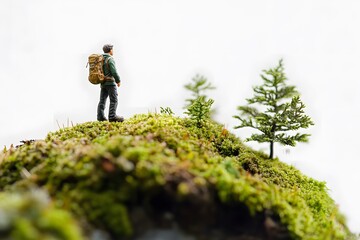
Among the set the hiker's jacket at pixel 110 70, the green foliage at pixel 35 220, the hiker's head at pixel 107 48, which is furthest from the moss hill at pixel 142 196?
the hiker's head at pixel 107 48

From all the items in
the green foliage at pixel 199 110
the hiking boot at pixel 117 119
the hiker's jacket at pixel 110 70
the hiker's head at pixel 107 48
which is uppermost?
the hiker's head at pixel 107 48

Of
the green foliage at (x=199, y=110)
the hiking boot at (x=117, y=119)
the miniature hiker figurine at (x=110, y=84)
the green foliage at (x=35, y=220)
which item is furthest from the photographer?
the hiking boot at (x=117, y=119)

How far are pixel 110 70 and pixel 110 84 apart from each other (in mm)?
Result: 418

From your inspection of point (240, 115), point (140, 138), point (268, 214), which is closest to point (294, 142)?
point (240, 115)

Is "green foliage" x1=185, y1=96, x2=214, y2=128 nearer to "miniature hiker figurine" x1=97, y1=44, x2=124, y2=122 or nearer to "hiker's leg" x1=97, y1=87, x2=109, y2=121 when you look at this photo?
"miniature hiker figurine" x1=97, y1=44, x2=124, y2=122

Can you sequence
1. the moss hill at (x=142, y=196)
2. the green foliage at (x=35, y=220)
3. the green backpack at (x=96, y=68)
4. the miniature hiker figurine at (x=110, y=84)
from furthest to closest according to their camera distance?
the miniature hiker figurine at (x=110, y=84)
the green backpack at (x=96, y=68)
the moss hill at (x=142, y=196)
the green foliage at (x=35, y=220)

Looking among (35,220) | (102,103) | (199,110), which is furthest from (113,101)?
(35,220)

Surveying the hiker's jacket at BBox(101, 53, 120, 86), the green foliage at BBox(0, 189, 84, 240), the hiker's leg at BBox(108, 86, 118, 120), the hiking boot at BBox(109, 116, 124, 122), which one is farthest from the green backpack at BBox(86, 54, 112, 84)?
the green foliage at BBox(0, 189, 84, 240)

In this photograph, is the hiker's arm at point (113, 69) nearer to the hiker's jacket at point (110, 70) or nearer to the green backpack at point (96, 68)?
the hiker's jacket at point (110, 70)

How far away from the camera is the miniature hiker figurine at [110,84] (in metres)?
11.5

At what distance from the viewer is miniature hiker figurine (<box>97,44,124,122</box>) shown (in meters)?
11.5

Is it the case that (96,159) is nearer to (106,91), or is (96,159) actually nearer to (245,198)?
(245,198)

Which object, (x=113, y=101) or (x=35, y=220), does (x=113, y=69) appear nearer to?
(x=113, y=101)

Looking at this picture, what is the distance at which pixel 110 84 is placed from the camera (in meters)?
11.6
